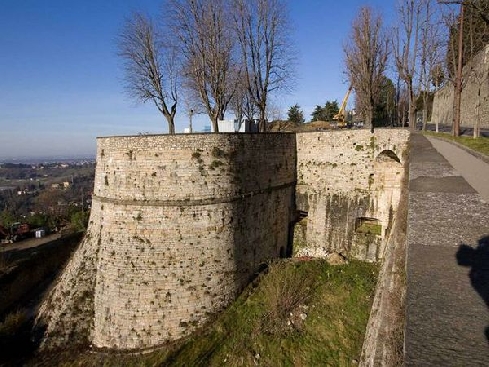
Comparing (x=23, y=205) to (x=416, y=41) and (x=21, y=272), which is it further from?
(x=416, y=41)

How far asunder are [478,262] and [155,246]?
29.6 ft

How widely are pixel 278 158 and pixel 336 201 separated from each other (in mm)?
3321

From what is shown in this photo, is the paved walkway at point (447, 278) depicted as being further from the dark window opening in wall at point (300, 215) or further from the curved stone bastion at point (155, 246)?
the dark window opening in wall at point (300, 215)

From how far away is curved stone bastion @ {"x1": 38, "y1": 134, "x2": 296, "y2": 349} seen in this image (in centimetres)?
1018

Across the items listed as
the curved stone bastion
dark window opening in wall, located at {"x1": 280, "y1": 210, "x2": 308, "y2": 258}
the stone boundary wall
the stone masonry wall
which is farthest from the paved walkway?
the stone boundary wall

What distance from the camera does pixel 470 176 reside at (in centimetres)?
690

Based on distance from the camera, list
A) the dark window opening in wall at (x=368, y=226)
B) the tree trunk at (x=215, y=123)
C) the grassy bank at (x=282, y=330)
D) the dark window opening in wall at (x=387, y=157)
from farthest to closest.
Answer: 1. the tree trunk at (x=215, y=123)
2. the dark window opening in wall at (x=368, y=226)
3. the dark window opening in wall at (x=387, y=157)
4. the grassy bank at (x=282, y=330)

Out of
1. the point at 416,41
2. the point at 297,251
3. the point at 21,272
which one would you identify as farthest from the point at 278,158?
the point at 21,272

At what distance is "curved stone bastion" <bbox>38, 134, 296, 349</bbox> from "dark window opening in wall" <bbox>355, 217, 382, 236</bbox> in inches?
224

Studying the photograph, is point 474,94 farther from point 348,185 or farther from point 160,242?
point 160,242

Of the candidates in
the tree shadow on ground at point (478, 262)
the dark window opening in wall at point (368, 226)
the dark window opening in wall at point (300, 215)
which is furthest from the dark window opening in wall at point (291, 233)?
the tree shadow on ground at point (478, 262)

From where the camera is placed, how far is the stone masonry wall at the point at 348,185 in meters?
12.9

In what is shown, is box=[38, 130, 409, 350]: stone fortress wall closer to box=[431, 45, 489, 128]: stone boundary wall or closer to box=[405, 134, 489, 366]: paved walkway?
box=[405, 134, 489, 366]: paved walkway

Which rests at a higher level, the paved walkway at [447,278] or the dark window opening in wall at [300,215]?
the paved walkway at [447,278]
